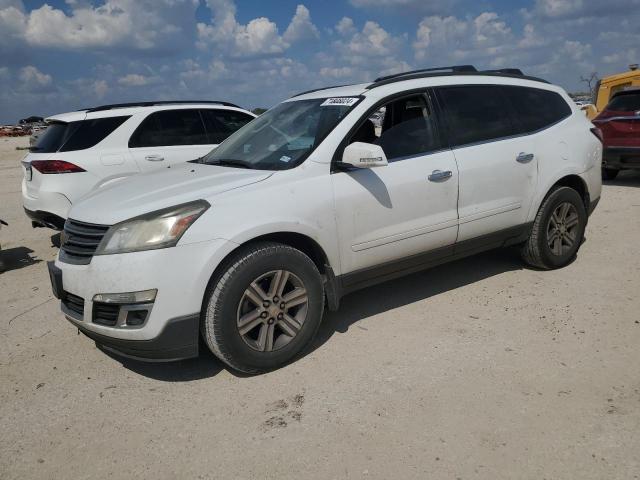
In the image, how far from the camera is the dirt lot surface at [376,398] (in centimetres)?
245

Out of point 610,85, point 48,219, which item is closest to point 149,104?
point 48,219

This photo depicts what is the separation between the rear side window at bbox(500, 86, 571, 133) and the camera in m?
4.50

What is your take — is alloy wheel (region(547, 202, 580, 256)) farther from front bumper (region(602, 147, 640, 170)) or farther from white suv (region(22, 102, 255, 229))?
front bumper (region(602, 147, 640, 170))

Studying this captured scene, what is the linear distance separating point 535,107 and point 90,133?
191 inches

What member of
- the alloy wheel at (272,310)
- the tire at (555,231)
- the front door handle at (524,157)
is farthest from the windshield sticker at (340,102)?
the tire at (555,231)

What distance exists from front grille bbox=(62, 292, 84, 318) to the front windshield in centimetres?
141

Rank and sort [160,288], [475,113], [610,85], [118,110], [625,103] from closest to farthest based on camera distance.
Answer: [160,288] → [475,113] → [118,110] → [625,103] → [610,85]

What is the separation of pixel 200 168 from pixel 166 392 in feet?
5.42

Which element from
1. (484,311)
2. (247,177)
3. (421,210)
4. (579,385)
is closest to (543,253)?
(484,311)

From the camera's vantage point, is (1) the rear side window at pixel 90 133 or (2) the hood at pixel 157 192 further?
(1) the rear side window at pixel 90 133

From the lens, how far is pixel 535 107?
4641mm

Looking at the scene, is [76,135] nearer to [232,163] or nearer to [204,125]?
[204,125]

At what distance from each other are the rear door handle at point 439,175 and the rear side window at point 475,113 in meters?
0.28

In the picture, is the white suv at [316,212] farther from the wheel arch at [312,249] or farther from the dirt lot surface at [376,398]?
the dirt lot surface at [376,398]
